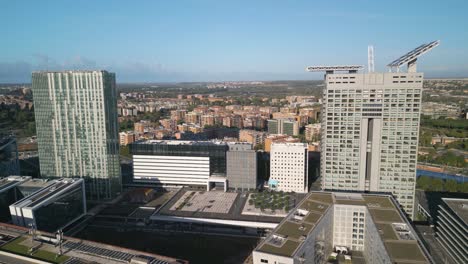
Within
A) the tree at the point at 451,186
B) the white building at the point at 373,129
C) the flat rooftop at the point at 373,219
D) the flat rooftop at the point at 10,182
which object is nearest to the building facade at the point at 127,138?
the flat rooftop at the point at 10,182

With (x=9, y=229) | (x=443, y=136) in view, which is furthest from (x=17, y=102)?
(x=443, y=136)

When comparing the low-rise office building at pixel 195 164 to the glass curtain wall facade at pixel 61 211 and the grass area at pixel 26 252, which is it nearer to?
the glass curtain wall facade at pixel 61 211

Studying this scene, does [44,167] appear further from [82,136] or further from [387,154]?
[387,154]

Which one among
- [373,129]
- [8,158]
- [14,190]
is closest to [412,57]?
[373,129]

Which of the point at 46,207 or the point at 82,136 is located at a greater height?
the point at 82,136

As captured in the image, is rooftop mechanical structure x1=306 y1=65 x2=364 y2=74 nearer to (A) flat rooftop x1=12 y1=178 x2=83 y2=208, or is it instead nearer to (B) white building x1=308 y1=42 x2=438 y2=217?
(B) white building x1=308 y1=42 x2=438 y2=217

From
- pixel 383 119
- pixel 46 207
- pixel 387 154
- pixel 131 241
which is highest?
pixel 383 119
